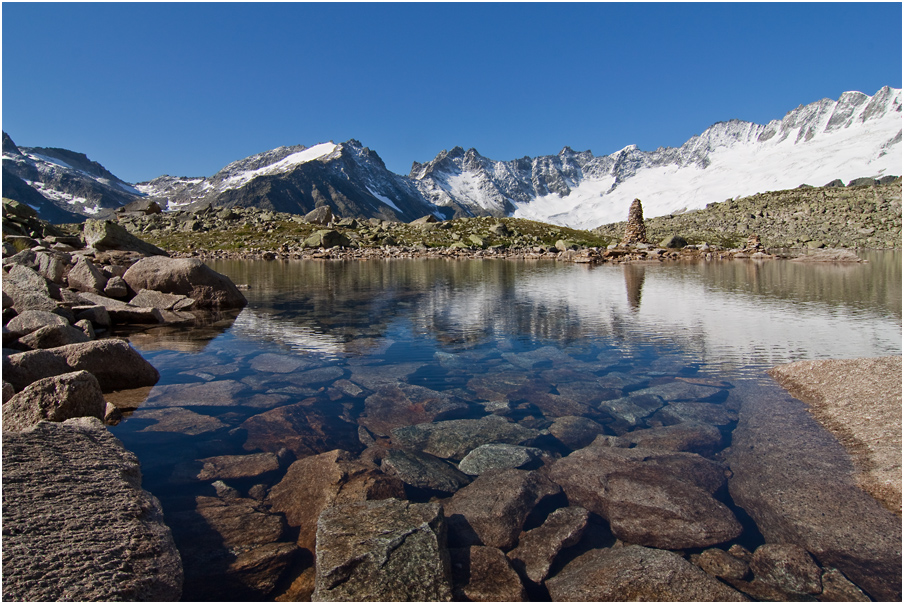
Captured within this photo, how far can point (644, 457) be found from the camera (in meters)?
8.65

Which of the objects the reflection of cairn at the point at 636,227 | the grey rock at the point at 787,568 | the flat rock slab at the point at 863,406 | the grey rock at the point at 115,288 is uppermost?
the reflection of cairn at the point at 636,227

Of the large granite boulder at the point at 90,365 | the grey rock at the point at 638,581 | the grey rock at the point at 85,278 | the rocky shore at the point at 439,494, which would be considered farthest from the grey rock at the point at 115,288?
the grey rock at the point at 638,581

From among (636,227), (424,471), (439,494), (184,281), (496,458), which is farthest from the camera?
(636,227)

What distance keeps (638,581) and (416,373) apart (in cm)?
981

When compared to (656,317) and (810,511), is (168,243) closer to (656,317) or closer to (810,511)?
(656,317)

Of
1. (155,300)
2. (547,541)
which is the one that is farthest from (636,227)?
(547,541)

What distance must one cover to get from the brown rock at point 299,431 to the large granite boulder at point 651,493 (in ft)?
14.6

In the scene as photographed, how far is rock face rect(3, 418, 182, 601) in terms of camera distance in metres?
4.55

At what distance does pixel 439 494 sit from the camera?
25.5 feet

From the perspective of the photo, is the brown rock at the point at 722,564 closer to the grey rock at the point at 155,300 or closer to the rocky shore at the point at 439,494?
the rocky shore at the point at 439,494

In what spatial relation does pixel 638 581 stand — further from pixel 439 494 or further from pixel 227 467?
pixel 227 467

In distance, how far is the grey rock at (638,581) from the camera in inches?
208

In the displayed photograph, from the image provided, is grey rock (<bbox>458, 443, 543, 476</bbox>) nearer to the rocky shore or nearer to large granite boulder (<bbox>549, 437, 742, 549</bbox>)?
the rocky shore

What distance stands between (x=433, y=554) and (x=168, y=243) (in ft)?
383
